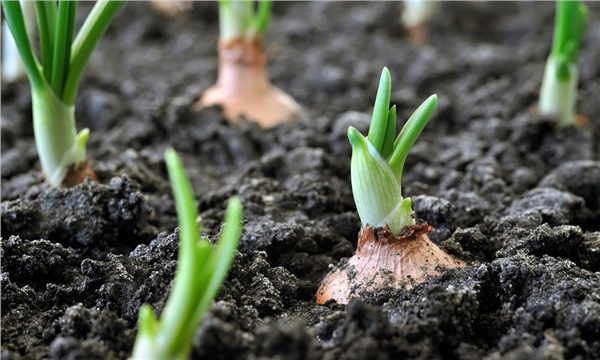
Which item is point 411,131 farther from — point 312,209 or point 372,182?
point 312,209

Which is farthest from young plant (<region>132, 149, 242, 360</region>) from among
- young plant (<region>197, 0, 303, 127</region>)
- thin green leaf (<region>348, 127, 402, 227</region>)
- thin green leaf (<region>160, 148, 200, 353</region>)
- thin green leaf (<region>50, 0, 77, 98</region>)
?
young plant (<region>197, 0, 303, 127</region>)

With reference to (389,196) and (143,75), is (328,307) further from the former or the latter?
(143,75)

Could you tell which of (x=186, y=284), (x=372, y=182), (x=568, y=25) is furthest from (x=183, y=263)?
(x=568, y=25)

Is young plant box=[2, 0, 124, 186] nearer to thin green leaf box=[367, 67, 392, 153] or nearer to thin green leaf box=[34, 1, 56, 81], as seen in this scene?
thin green leaf box=[34, 1, 56, 81]

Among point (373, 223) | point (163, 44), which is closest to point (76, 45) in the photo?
point (373, 223)

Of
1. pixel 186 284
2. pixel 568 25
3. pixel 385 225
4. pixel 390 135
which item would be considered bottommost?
pixel 186 284
